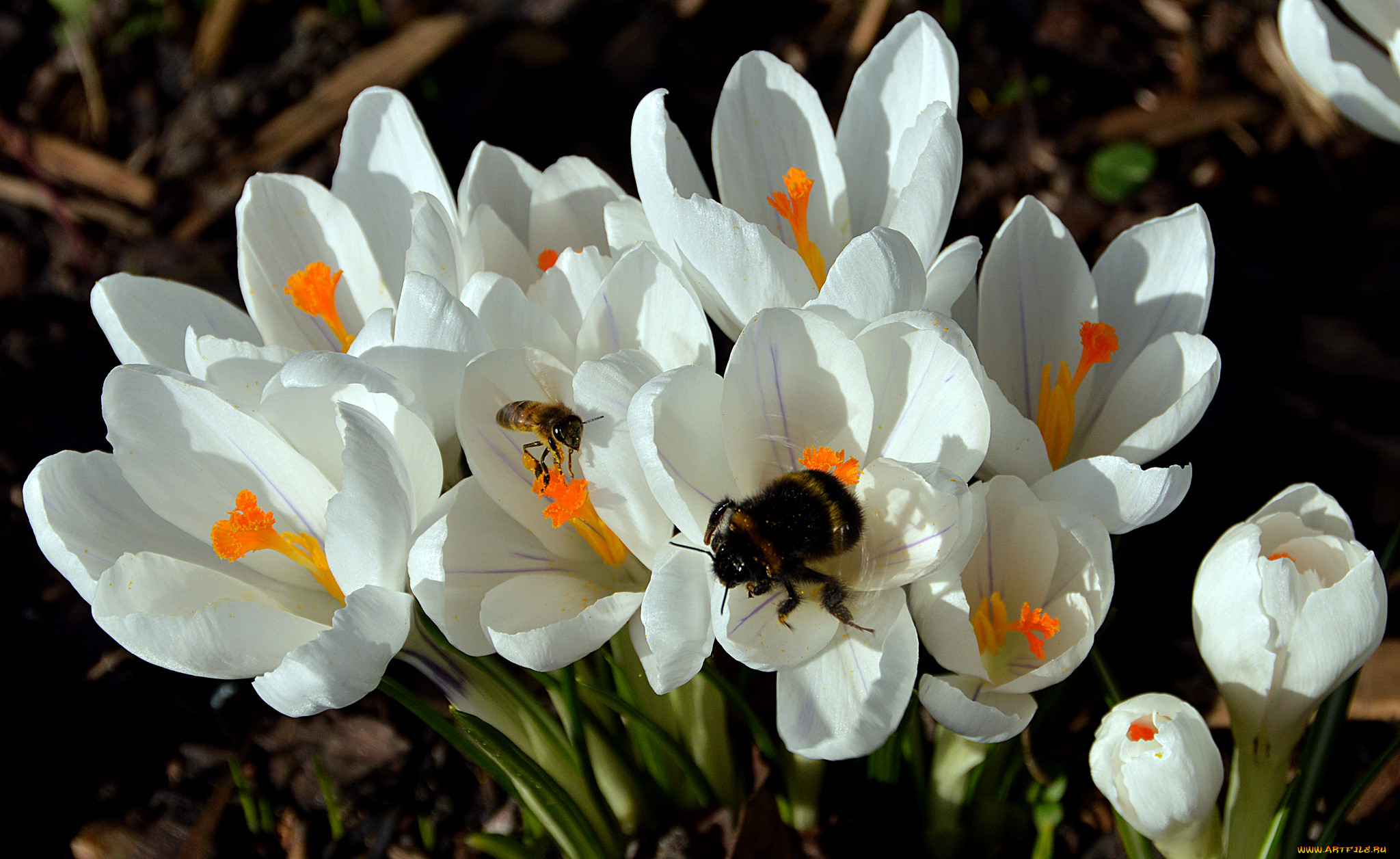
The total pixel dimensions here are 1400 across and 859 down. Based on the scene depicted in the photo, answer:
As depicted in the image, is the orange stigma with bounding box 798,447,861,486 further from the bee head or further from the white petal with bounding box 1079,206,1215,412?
the white petal with bounding box 1079,206,1215,412

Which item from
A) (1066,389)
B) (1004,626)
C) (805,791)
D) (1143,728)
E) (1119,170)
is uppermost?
(1066,389)

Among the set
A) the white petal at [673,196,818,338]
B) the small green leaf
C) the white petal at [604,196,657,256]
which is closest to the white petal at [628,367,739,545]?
the white petal at [673,196,818,338]

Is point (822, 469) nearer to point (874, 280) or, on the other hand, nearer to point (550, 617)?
point (874, 280)

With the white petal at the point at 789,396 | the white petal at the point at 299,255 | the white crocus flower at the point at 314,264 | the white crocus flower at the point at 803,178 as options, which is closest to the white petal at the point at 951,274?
the white crocus flower at the point at 803,178

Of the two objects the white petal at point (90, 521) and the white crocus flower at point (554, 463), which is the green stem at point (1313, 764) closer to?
the white crocus flower at point (554, 463)

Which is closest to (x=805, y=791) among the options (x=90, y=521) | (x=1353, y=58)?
(x=90, y=521)

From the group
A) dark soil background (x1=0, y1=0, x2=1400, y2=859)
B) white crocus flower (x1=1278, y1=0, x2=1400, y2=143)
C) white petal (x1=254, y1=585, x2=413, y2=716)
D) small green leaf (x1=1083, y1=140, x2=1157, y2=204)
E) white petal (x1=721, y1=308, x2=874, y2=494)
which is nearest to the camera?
white petal (x1=254, y1=585, x2=413, y2=716)

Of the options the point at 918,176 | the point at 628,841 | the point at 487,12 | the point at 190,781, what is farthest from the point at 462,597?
the point at 487,12
